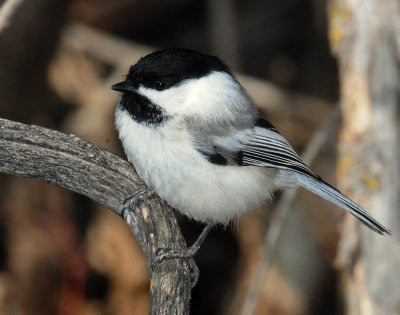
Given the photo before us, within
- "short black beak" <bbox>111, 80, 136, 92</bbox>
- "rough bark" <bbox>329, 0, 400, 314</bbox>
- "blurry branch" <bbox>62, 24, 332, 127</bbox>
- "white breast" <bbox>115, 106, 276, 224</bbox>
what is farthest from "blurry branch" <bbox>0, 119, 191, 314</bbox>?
"blurry branch" <bbox>62, 24, 332, 127</bbox>

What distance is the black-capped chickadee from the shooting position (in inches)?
97.3

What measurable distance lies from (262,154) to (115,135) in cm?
198

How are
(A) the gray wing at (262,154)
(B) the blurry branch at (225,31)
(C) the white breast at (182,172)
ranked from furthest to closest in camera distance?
(B) the blurry branch at (225,31), (A) the gray wing at (262,154), (C) the white breast at (182,172)

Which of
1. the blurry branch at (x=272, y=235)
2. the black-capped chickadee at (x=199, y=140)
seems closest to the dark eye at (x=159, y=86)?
the black-capped chickadee at (x=199, y=140)

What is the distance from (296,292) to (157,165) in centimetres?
216

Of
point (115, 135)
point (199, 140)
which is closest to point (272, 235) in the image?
point (199, 140)

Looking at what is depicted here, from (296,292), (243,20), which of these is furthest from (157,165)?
(243,20)

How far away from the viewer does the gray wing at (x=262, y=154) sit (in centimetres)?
257

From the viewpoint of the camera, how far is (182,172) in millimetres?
2477

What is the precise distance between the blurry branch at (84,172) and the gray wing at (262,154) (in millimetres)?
357

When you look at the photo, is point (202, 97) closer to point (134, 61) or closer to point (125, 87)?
point (125, 87)

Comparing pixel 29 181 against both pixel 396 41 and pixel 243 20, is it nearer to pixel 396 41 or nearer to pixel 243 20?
pixel 243 20

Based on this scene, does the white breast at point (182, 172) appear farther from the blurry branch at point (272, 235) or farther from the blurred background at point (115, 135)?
the blurred background at point (115, 135)

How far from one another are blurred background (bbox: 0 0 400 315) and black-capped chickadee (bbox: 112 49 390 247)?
60 cm
